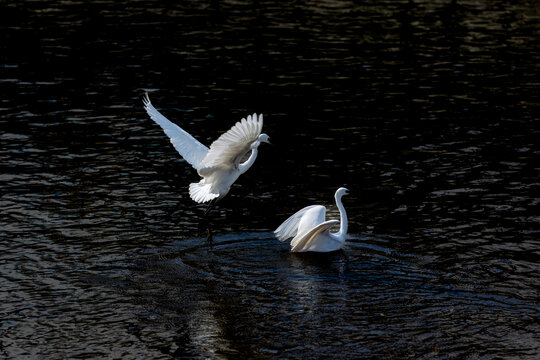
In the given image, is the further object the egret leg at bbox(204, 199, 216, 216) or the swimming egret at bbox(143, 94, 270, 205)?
the egret leg at bbox(204, 199, 216, 216)

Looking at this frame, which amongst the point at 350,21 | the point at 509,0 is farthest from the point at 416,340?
the point at 509,0

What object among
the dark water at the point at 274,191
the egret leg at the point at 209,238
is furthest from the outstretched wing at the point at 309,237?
the egret leg at the point at 209,238

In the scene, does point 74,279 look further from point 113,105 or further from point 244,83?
point 244,83

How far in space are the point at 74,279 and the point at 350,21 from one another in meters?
22.8

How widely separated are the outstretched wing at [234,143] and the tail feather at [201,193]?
0.57m

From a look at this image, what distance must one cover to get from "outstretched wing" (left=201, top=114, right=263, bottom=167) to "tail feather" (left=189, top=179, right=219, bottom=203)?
0.57 m

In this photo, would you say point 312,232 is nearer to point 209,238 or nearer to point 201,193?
point 209,238

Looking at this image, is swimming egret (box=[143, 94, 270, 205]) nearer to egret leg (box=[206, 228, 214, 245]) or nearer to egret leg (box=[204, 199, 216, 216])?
egret leg (box=[204, 199, 216, 216])

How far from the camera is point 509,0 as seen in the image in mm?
36375

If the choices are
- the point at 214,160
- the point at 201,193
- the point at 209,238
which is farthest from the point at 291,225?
the point at 201,193

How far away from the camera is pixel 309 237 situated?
13.9 metres

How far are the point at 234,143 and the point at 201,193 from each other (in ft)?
6.59

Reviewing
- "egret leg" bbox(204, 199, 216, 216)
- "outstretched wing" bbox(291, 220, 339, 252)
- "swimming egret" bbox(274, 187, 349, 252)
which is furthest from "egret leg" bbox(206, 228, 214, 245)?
"outstretched wing" bbox(291, 220, 339, 252)

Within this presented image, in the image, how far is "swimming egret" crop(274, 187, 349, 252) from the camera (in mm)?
13828
